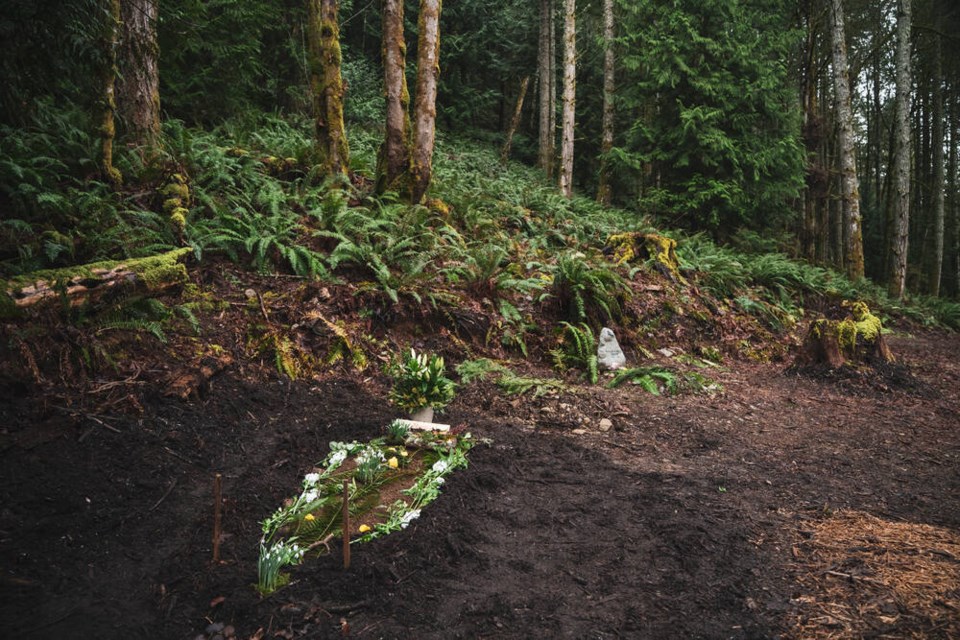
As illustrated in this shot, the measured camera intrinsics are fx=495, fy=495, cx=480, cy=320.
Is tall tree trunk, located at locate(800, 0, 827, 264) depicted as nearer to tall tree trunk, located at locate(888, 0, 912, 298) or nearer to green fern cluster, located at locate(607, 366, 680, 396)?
tall tree trunk, located at locate(888, 0, 912, 298)

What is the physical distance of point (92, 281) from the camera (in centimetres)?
430

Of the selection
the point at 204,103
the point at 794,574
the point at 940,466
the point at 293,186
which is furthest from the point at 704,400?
the point at 204,103

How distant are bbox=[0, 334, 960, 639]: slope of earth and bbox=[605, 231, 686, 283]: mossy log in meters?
4.61

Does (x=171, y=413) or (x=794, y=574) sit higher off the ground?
(x=171, y=413)

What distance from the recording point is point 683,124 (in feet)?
41.0

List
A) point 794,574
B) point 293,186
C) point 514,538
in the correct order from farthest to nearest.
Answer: point 293,186
point 514,538
point 794,574

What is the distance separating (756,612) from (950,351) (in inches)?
430

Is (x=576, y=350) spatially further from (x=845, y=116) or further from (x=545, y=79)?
(x=545, y=79)

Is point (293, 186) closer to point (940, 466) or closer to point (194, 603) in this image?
point (194, 603)

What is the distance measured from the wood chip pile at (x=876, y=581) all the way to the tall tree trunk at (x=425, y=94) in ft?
24.9

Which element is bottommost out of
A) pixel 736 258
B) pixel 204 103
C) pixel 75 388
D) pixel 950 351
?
pixel 950 351

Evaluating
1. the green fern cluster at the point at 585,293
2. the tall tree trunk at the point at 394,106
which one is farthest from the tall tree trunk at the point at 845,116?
the tall tree trunk at the point at 394,106

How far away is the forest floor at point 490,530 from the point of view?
2.31 m

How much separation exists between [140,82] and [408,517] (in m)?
7.77
